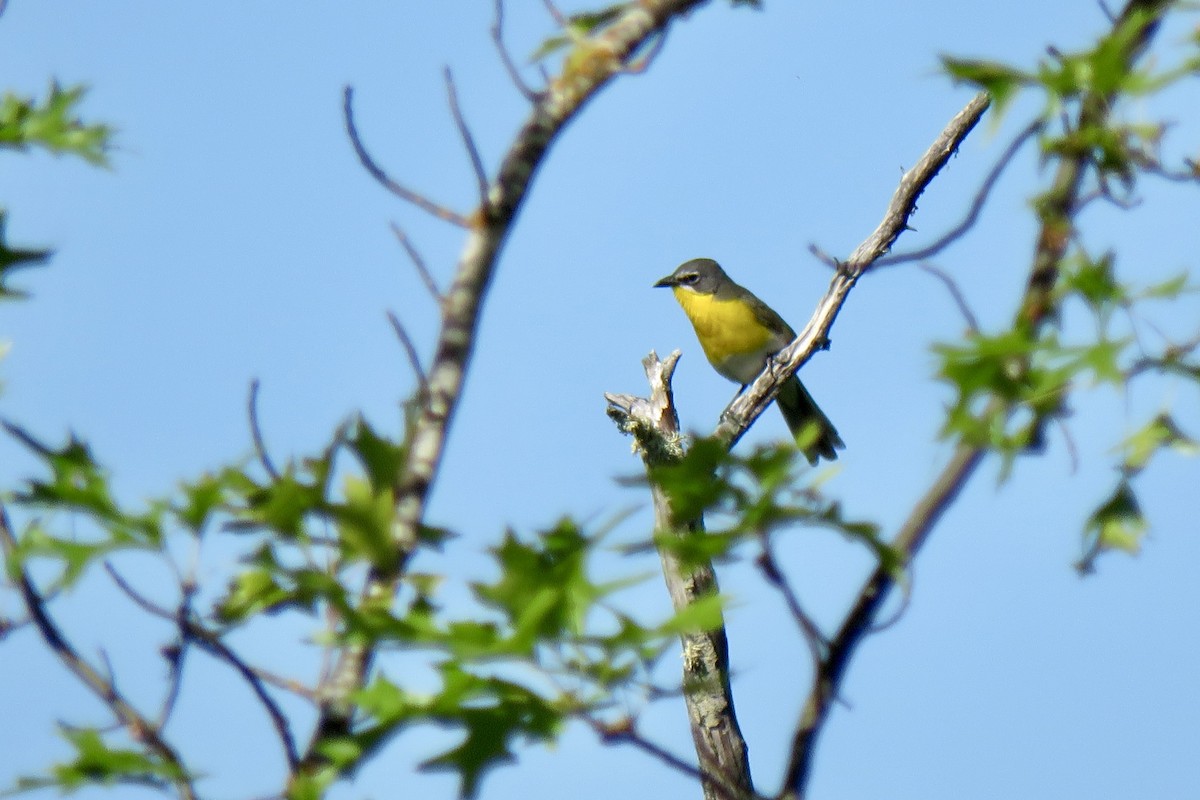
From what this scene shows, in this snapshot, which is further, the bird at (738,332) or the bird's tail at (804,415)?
the bird at (738,332)

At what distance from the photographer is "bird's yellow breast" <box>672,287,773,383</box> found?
11078 mm

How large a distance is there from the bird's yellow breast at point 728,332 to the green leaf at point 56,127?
227 inches

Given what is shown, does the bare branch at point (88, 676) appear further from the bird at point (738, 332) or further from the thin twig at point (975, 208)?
the bird at point (738, 332)

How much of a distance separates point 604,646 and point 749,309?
9218 mm

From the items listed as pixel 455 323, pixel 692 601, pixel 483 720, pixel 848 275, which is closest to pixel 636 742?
pixel 483 720

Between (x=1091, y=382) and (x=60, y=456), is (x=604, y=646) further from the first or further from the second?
(x=60, y=456)

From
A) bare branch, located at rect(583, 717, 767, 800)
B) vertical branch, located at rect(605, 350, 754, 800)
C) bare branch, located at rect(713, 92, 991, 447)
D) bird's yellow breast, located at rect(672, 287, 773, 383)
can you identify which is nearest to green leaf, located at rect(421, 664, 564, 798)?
bare branch, located at rect(583, 717, 767, 800)

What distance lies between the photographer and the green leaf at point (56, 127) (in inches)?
229

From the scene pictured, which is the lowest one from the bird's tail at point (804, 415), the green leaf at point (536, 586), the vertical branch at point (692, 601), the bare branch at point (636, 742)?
the bare branch at point (636, 742)

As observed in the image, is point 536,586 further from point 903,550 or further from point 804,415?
point 804,415

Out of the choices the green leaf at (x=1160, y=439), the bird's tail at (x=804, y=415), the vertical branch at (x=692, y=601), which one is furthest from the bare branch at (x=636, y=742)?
the bird's tail at (x=804, y=415)

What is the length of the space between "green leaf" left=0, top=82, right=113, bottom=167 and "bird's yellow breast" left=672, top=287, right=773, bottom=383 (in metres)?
5.76

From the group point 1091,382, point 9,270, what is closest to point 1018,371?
point 1091,382

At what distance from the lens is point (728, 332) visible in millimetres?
11117
